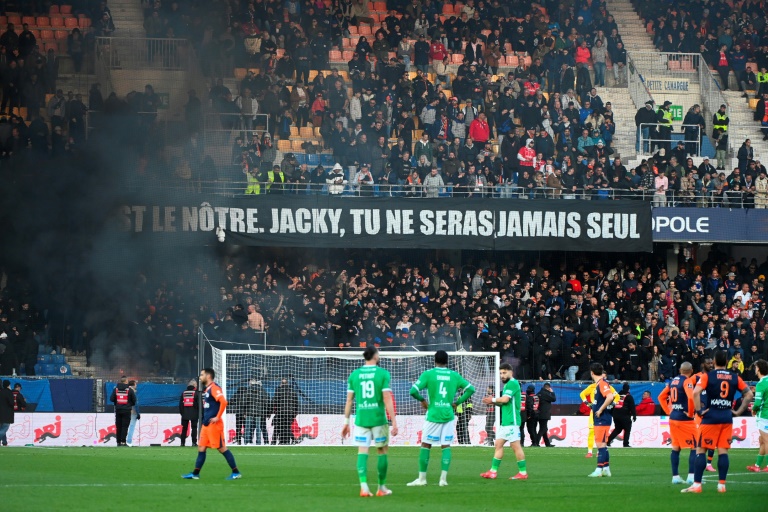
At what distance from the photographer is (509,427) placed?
62.0ft

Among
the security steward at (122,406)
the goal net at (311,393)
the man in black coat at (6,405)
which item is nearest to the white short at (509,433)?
the goal net at (311,393)

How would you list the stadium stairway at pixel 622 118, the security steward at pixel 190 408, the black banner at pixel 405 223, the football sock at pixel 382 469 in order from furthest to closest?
the stadium stairway at pixel 622 118, the black banner at pixel 405 223, the security steward at pixel 190 408, the football sock at pixel 382 469

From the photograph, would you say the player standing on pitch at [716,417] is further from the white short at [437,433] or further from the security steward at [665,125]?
the security steward at [665,125]

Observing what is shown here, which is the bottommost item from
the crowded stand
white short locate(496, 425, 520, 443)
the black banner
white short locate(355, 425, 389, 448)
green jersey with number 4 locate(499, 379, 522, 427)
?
white short locate(496, 425, 520, 443)

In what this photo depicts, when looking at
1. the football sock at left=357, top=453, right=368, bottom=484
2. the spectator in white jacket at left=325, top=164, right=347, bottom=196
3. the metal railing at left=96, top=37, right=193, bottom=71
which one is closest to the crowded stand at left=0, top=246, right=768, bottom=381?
the spectator in white jacket at left=325, top=164, right=347, bottom=196

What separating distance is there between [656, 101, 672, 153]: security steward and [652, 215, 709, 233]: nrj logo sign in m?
2.97

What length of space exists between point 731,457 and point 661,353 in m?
7.70

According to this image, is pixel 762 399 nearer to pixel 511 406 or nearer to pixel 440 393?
pixel 511 406

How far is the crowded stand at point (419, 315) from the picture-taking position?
3067 cm

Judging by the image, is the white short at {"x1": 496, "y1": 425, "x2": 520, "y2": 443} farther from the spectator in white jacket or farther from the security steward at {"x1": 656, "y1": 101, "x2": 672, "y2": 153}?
the security steward at {"x1": 656, "y1": 101, "x2": 672, "y2": 153}

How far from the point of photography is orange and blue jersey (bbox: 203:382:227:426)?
17953mm

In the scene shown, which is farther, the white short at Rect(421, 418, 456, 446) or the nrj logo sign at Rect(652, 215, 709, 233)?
the nrj logo sign at Rect(652, 215, 709, 233)

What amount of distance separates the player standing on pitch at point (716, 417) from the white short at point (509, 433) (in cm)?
303

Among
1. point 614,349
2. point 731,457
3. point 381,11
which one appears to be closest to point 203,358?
point 614,349
